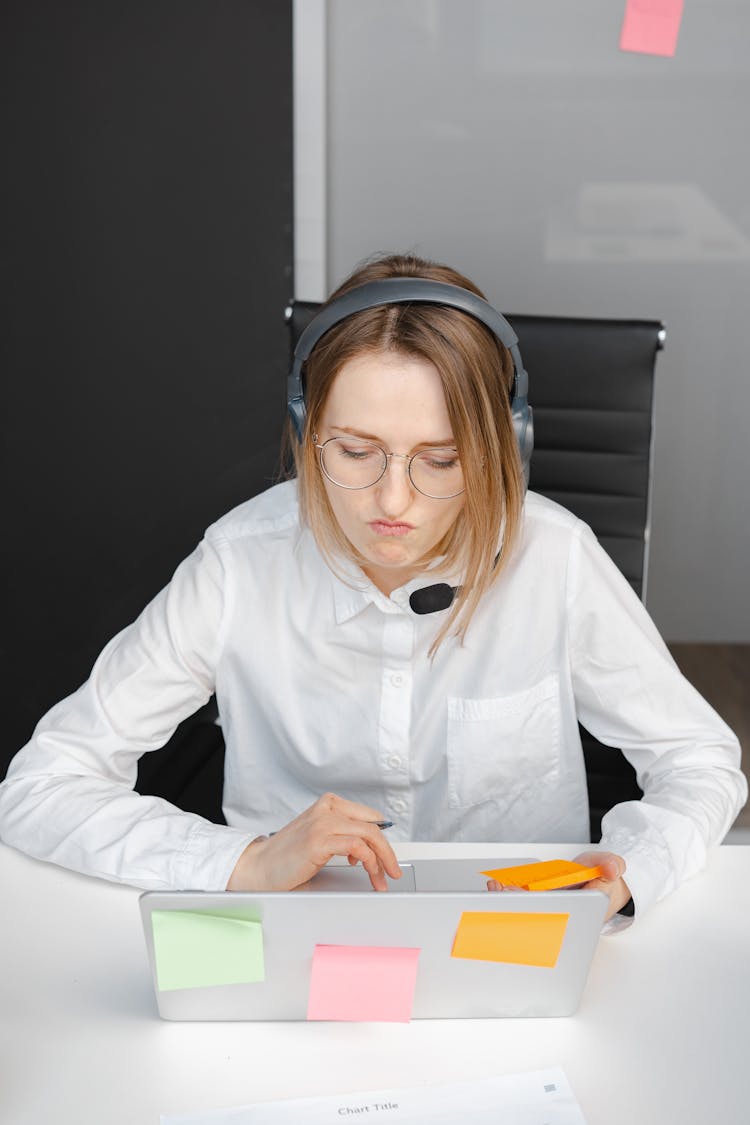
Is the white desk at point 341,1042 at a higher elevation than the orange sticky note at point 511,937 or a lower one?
lower

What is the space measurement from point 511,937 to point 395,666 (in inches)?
19.3

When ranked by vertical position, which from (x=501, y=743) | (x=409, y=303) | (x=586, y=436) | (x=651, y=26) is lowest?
(x=501, y=743)

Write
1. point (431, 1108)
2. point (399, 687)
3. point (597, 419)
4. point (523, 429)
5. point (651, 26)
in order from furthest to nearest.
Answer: point (651, 26)
point (597, 419)
point (399, 687)
point (523, 429)
point (431, 1108)

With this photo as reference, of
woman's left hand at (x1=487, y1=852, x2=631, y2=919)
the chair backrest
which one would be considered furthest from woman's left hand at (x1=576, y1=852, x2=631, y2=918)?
the chair backrest

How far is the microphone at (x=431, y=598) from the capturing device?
49.6 inches

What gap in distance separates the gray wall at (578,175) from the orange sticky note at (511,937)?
157cm

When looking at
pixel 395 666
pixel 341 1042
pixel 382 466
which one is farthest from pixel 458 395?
pixel 341 1042

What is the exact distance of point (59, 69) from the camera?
2100 millimetres

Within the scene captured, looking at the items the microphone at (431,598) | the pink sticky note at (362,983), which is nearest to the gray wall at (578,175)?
the microphone at (431,598)

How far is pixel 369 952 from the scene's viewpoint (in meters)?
0.88

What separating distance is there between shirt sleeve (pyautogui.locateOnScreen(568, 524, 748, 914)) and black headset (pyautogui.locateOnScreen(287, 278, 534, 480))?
0.21 metres

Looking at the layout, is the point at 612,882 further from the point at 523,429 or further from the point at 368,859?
the point at 523,429

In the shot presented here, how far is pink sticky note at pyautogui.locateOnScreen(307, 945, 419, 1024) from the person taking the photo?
88cm

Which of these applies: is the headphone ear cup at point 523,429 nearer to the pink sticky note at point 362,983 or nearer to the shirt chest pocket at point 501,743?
the shirt chest pocket at point 501,743
